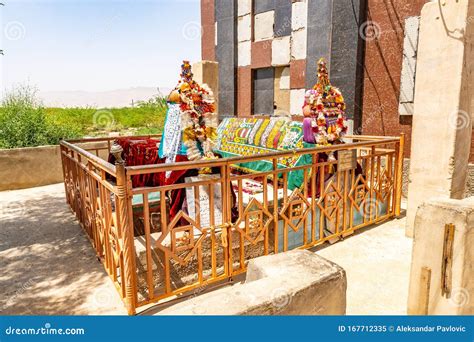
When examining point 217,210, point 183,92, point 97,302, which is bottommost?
point 97,302

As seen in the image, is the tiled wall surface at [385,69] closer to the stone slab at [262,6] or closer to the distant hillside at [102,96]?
the stone slab at [262,6]

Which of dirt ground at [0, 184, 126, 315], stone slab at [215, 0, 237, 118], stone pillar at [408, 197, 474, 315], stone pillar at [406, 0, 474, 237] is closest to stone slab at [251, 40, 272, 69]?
stone slab at [215, 0, 237, 118]

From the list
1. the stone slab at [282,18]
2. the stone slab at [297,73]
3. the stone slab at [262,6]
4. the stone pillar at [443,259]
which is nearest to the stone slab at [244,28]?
the stone slab at [262,6]

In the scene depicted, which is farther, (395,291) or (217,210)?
(217,210)

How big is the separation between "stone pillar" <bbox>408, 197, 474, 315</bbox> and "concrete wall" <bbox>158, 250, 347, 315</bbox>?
3.47 ft

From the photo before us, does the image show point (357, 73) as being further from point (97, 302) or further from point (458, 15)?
point (97, 302)

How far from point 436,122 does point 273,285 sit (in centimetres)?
403

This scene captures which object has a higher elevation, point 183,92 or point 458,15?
point 458,15

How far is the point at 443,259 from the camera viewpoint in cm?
273

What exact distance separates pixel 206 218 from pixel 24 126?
8.20 meters

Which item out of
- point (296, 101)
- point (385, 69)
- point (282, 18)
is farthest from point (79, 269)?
point (282, 18)

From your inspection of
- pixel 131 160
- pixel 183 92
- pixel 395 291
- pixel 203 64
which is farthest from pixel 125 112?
pixel 395 291

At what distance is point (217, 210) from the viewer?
173 inches

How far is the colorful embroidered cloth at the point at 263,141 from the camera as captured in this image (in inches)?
227
